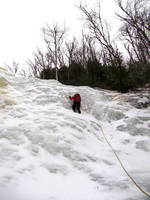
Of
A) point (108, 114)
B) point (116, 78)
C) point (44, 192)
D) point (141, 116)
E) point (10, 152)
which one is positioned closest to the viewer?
point (44, 192)

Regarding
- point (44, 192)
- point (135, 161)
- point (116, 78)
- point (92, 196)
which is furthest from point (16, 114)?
point (116, 78)

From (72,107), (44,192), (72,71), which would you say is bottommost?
(44,192)

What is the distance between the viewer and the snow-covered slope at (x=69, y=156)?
2.37 metres

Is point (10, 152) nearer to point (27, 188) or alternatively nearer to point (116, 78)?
point (27, 188)

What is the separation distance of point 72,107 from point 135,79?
7057 mm

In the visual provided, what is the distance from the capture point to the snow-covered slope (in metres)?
2.37

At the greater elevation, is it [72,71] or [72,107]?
[72,71]

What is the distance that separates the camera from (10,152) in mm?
3111

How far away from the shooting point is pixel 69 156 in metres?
3.36

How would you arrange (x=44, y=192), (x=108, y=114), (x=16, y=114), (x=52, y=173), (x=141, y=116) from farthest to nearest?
(x=108, y=114) < (x=141, y=116) < (x=16, y=114) < (x=52, y=173) < (x=44, y=192)

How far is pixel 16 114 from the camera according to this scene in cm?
506

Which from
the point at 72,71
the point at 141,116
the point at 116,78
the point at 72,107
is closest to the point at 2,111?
the point at 72,107

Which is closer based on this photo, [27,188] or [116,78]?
[27,188]

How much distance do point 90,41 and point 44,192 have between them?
72.0 ft
